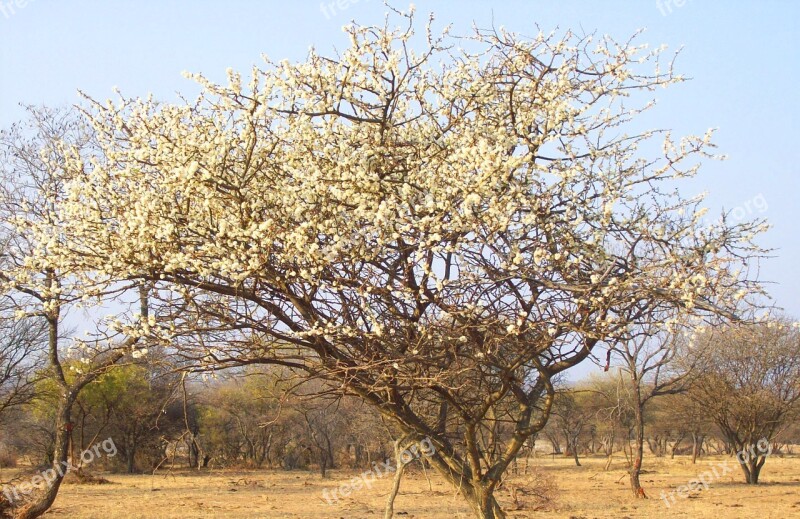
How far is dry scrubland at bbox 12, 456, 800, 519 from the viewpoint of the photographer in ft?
52.7

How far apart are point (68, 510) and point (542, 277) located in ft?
44.5

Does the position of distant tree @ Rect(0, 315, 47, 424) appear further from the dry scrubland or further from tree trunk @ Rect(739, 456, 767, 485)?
tree trunk @ Rect(739, 456, 767, 485)

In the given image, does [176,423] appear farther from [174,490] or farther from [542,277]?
[542,277]

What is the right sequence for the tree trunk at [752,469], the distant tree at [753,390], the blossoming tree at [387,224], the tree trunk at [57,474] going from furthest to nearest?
the tree trunk at [752,469]
the distant tree at [753,390]
the tree trunk at [57,474]
the blossoming tree at [387,224]

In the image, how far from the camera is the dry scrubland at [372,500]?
1606 centimetres

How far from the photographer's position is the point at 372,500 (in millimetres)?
20234

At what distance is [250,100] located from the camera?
16.3 feet

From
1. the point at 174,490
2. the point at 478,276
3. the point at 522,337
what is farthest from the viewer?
the point at 174,490

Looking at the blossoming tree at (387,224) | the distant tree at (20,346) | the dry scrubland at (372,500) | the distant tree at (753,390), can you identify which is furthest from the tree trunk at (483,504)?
the distant tree at (753,390)

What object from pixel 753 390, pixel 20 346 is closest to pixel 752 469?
pixel 753 390

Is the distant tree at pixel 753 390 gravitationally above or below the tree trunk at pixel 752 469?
above

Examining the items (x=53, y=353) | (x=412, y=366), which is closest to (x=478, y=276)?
(x=412, y=366)

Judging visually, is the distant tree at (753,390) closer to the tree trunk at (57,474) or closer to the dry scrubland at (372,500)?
the dry scrubland at (372,500)

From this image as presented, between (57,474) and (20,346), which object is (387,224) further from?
(20,346)
